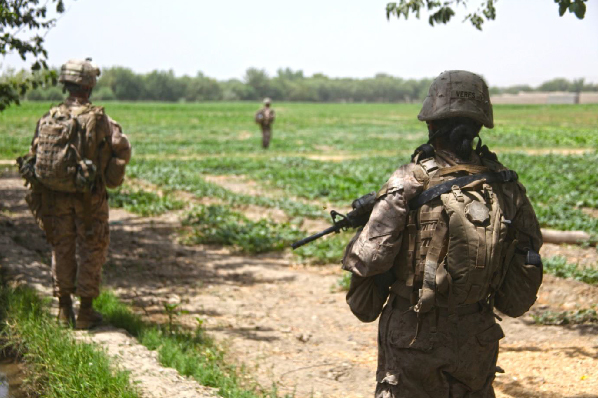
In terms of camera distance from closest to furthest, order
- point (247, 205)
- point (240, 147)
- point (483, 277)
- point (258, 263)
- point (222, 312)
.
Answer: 1. point (483, 277)
2. point (222, 312)
3. point (258, 263)
4. point (247, 205)
5. point (240, 147)

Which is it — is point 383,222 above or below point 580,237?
above

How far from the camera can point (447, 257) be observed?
3037 mm

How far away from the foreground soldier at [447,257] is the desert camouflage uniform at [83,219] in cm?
322

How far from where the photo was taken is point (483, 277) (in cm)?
303

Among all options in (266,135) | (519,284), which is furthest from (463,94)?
(266,135)

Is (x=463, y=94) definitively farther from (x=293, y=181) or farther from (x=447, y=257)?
(x=293, y=181)

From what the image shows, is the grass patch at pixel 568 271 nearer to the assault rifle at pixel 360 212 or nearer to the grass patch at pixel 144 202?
the assault rifle at pixel 360 212

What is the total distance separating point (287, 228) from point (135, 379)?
22.0 feet

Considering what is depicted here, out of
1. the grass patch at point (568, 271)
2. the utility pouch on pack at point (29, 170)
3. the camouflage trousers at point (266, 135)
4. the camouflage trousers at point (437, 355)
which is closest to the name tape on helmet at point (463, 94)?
the camouflage trousers at point (437, 355)

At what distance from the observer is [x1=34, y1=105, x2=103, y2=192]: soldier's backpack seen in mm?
5637

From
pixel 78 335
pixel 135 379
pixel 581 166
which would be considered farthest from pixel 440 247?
pixel 581 166

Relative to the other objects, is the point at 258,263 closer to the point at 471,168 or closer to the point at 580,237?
the point at 580,237

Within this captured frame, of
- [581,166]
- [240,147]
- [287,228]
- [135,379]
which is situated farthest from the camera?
[240,147]

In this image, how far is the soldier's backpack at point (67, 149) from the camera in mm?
5637
